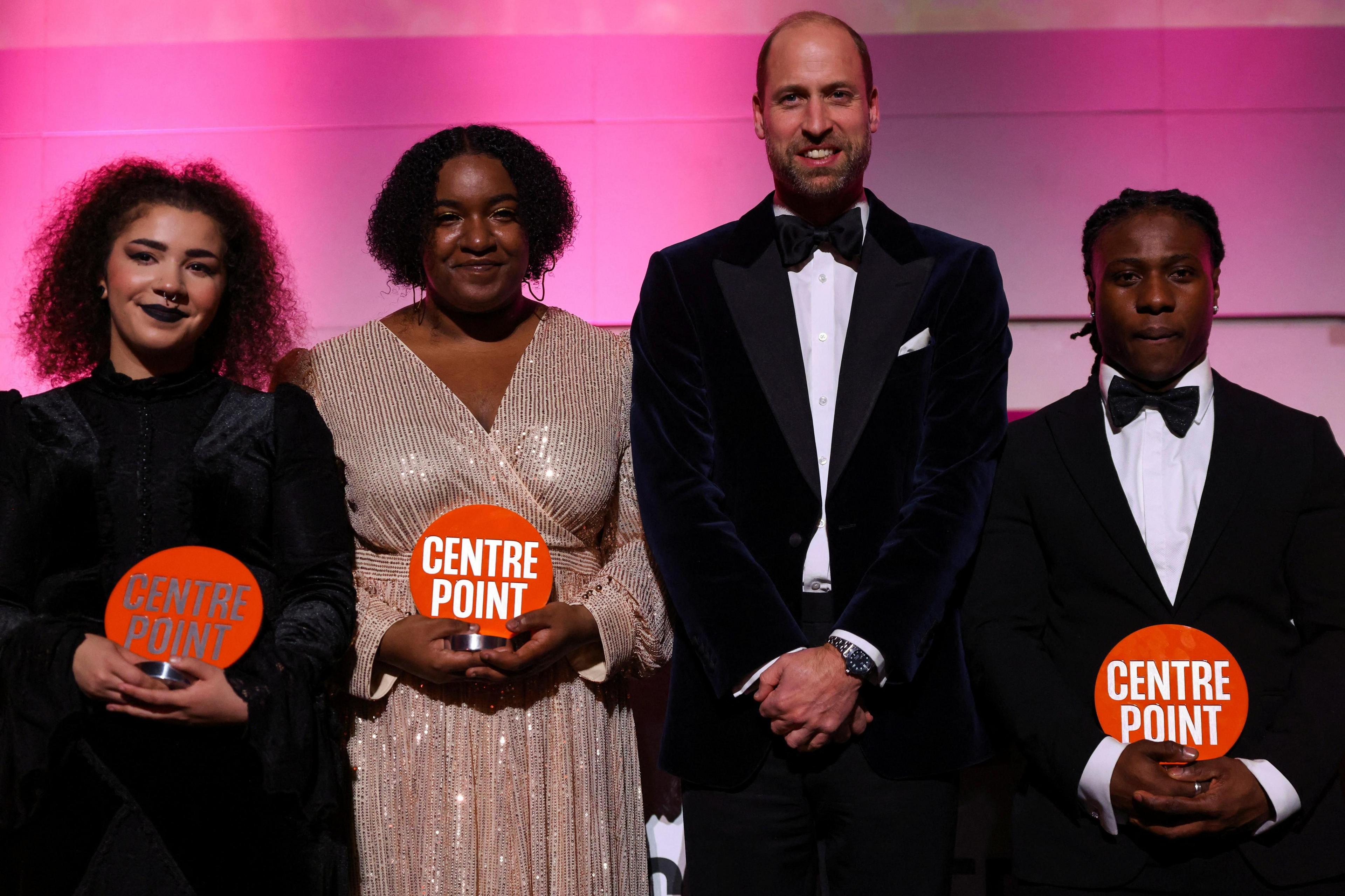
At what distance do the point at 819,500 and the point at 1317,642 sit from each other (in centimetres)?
94

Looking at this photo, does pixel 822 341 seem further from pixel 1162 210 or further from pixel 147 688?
pixel 147 688

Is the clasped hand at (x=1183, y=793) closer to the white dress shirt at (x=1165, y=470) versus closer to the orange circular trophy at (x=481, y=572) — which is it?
the white dress shirt at (x=1165, y=470)

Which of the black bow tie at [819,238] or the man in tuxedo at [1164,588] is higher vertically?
the black bow tie at [819,238]

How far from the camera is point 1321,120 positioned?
11.9 feet

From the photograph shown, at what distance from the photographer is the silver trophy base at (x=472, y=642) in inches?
90.4

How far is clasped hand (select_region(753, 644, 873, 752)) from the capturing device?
2.17 metres

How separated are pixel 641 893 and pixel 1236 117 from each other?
2.69 meters

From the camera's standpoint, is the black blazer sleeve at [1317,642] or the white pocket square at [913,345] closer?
the black blazer sleeve at [1317,642]

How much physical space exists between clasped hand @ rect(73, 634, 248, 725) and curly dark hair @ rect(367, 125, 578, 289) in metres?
1.11

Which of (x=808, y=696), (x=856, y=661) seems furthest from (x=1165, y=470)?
(x=808, y=696)

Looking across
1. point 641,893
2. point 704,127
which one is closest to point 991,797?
point 641,893

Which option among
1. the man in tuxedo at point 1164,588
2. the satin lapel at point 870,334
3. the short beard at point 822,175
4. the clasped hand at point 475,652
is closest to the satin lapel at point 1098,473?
the man in tuxedo at point 1164,588

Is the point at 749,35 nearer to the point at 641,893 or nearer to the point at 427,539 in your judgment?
the point at 427,539

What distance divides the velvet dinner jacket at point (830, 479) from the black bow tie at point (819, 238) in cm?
2
